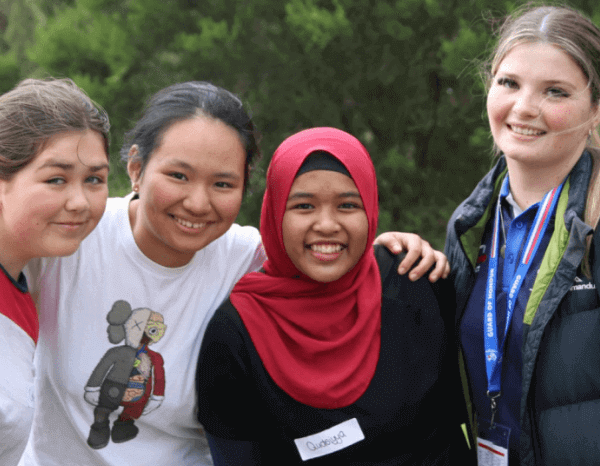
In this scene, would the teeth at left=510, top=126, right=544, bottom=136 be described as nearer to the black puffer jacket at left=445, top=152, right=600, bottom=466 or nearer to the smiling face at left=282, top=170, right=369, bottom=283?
the black puffer jacket at left=445, top=152, right=600, bottom=466

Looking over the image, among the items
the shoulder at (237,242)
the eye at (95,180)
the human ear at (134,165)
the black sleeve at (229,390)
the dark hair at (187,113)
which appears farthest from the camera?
the shoulder at (237,242)

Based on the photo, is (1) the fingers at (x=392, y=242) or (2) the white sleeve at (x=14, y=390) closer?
(2) the white sleeve at (x=14, y=390)

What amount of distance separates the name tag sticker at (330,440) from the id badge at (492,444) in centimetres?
48

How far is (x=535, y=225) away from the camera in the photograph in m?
2.48

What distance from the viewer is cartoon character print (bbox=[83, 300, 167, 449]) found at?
2.50 meters

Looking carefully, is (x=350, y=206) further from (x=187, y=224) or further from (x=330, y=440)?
(x=330, y=440)

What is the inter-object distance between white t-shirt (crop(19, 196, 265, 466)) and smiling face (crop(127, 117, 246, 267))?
166 mm

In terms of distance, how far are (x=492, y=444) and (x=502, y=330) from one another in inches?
16.2

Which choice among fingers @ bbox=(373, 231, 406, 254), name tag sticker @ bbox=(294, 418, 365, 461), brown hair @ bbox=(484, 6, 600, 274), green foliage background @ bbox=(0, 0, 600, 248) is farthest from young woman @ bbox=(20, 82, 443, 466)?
green foliage background @ bbox=(0, 0, 600, 248)

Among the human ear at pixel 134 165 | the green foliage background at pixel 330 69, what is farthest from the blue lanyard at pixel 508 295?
the green foliage background at pixel 330 69

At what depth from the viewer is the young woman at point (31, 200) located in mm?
2117

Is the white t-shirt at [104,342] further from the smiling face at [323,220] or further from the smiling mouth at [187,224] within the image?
the smiling face at [323,220]

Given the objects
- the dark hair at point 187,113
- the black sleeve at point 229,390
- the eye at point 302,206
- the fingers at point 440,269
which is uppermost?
the dark hair at point 187,113

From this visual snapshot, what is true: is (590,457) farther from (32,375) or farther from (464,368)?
(32,375)
